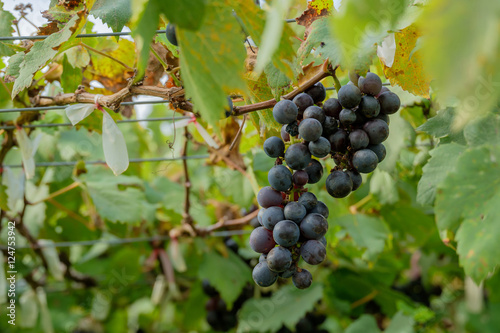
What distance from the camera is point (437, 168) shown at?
82 cm

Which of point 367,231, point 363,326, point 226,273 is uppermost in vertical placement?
point 367,231

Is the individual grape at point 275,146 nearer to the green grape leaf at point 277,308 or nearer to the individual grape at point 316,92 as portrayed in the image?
the individual grape at point 316,92

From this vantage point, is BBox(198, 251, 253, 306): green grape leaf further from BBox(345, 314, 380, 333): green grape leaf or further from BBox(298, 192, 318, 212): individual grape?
BBox(298, 192, 318, 212): individual grape

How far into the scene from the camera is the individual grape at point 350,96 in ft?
2.21

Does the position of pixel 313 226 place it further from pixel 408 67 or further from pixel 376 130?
pixel 408 67

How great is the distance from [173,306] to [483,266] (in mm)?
1692

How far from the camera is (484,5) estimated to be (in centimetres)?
27

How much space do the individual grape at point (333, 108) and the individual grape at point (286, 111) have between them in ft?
0.18

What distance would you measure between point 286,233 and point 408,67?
0.42 m

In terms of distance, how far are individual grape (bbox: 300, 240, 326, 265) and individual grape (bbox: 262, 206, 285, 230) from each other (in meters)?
0.05

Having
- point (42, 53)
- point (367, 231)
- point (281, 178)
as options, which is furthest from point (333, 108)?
point (367, 231)

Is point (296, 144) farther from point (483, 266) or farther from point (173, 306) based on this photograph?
point (173, 306)

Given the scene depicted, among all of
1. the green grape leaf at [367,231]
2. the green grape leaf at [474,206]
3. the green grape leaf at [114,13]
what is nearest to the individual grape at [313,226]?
the green grape leaf at [474,206]

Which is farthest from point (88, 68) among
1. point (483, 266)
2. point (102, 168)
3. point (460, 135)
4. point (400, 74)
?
point (483, 266)
